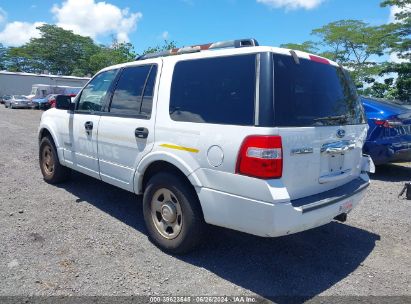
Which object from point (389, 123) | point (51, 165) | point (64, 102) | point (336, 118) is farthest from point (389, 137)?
point (51, 165)

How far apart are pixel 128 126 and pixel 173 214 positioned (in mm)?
1143

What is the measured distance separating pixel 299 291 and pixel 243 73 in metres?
1.91

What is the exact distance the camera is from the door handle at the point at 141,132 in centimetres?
380

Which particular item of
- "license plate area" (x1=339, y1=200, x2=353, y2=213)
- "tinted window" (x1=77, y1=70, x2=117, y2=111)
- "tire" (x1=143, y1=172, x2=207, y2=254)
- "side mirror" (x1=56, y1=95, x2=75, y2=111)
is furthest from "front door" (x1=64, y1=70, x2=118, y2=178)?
"license plate area" (x1=339, y1=200, x2=353, y2=213)

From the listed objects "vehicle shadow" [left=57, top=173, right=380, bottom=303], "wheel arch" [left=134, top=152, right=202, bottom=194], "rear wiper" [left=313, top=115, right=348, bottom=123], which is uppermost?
"rear wiper" [left=313, top=115, right=348, bottom=123]

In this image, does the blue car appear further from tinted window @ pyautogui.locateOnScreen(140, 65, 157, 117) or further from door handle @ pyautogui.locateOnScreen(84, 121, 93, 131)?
door handle @ pyautogui.locateOnScreen(84, 121, 93, 131)

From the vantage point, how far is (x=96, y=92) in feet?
15.9

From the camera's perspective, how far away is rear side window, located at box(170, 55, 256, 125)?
3.04 meters

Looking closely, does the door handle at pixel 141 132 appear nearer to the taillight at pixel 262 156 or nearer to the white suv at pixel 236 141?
the white suv at pixel 236 141

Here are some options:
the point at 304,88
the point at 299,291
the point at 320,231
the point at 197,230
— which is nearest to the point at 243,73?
the point at 304,88

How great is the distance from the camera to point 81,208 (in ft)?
16.3

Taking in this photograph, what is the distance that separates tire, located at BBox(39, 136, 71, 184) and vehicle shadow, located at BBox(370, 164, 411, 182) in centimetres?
565

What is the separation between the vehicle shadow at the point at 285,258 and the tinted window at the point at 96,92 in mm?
1441

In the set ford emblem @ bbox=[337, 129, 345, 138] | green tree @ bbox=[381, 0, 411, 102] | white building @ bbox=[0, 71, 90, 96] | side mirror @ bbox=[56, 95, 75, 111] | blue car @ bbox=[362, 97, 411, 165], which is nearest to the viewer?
ford emblem @ bbox=[337, 129, 345, 138]
